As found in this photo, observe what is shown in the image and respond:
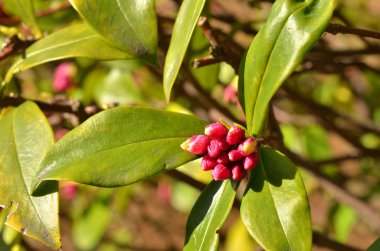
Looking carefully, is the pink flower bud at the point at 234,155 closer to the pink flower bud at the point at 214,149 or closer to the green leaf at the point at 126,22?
the pink flower bud at the point at 214,149

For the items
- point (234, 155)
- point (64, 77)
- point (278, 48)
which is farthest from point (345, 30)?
point (64, 77)

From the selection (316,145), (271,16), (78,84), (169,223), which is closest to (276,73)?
(271,16)

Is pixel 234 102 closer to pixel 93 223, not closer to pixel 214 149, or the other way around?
pixel 214 149

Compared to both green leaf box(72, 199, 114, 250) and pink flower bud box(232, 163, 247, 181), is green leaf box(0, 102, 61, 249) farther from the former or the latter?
green leaf box(72, 199, 114, 250)

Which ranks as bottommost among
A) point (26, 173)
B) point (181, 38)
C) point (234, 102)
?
point (234, 102)

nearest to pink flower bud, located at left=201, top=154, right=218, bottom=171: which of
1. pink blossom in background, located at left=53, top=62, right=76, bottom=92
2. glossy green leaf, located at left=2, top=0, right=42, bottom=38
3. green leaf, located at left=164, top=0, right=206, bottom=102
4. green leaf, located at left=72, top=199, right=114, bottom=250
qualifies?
green leaf, located at left=164, top=0, right=206, bottom=102
